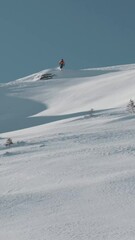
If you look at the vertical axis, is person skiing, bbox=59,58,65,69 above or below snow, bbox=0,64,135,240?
above

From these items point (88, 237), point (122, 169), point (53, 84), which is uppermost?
point (53, 84)

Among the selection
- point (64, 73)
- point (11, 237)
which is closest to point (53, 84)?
point (64, 73)

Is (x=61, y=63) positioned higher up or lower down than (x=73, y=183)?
higher up

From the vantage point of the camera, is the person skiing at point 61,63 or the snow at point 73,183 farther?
the person skiing at point 61,63

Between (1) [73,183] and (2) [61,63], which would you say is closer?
(1) [73,183]

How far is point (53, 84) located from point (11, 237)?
78.4 ft

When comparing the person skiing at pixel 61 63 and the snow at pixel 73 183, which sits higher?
the person skiing at pixel 61 63

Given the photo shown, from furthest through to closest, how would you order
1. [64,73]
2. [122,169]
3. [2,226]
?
[64,73] → [122,169] → [2,226]

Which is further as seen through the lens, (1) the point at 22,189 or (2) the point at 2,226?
(1) the point at 22,189

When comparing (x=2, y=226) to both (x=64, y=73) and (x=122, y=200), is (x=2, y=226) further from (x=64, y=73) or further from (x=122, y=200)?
(x=64, y=73)

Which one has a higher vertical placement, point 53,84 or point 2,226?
point 53,84

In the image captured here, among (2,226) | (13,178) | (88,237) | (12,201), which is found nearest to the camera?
(88,237)

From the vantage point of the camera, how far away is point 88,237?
4.11m

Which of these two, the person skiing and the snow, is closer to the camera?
the snow
